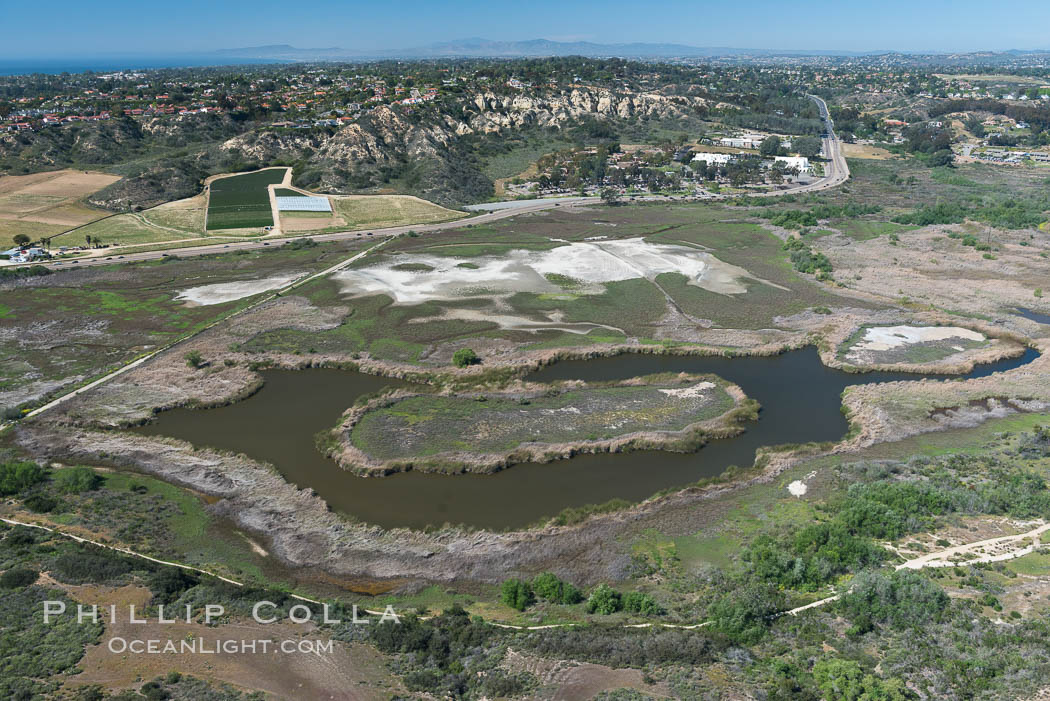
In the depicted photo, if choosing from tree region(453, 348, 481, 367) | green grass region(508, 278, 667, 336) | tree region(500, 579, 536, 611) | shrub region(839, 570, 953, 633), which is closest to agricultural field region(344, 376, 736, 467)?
tree region(453, 348, 481, 367)

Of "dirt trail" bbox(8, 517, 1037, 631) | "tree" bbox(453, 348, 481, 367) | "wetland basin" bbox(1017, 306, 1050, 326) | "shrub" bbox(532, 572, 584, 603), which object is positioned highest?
"wetland basin" bbox(1017, 306, 1050, 326)

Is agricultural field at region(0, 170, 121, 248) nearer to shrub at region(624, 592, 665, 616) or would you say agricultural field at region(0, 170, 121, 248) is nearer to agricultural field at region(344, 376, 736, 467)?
agricultural field at region(344, 376, 736, 467)

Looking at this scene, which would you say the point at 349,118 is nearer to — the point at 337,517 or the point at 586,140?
the point at 586,140

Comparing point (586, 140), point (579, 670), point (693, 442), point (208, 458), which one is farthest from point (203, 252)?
point (586, 140)

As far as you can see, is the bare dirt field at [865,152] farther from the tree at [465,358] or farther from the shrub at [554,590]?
the shrub at [554,590]

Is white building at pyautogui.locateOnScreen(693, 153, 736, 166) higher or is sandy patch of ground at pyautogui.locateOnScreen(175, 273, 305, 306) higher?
white building at pyautogui.locateOnScreen(693, 153, 736, 166)

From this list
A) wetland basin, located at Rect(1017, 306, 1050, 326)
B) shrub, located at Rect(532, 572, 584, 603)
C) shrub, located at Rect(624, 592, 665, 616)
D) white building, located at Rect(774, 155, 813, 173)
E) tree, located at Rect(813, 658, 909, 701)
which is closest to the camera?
tree, located at Rect(813, 658, 909, 701)

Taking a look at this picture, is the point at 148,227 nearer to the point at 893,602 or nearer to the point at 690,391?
the point at 690,391
